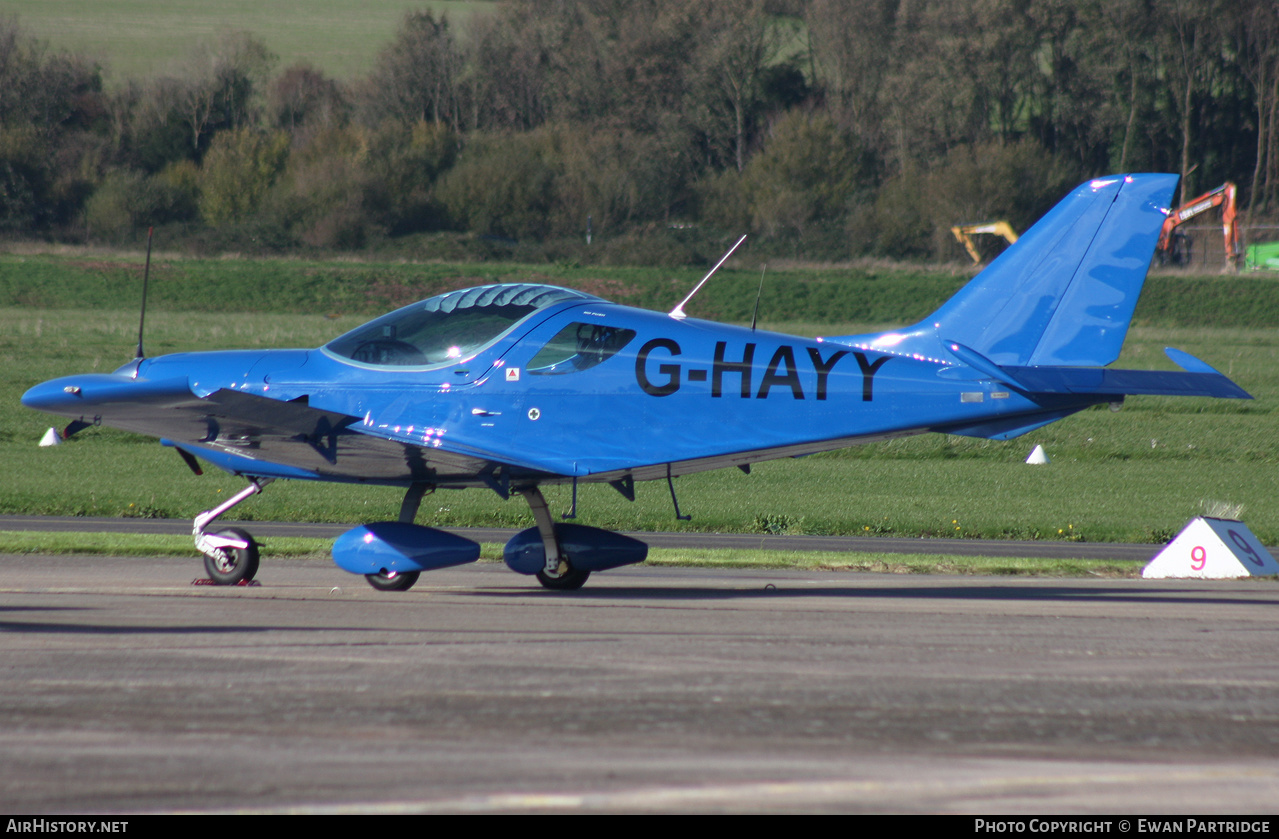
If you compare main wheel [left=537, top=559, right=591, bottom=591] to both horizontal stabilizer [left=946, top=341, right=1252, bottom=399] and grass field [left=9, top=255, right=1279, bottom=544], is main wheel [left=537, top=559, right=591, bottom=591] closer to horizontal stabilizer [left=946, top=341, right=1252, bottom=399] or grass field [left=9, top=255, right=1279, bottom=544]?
horizontal stabilizer [left=946, top=341, right=1252, bottom=399]

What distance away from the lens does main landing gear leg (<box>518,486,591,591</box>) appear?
11.0m

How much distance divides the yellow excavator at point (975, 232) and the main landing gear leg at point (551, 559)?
52711 mm

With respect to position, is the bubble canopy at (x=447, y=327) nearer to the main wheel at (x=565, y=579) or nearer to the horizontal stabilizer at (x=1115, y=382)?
the main wheel at (x=565, y=579)

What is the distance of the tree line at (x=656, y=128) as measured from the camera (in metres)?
68.1

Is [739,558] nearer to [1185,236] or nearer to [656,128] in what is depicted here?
[1185,236]

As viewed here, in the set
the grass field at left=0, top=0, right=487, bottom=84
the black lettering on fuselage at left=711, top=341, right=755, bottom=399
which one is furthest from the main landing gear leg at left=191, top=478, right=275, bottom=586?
the grass field at left=0, top=0, right=487, bottom=84

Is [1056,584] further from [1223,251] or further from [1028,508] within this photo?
[1223,251]

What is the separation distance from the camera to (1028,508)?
20.9m

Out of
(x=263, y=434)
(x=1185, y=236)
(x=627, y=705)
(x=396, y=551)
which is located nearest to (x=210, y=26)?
(x=1185, y=236)

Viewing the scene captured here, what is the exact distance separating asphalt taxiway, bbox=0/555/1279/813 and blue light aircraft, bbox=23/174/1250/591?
124cm

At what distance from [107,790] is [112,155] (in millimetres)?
76976

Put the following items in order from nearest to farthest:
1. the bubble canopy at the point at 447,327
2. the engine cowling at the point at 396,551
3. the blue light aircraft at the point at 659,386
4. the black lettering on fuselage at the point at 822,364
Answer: the blue light aircraft at the point at 659,386 < the black lettering on fuselage at the point at 822,364 < the engine cowling at the point at 396,551 < the bubble canopy at the point at 447,327

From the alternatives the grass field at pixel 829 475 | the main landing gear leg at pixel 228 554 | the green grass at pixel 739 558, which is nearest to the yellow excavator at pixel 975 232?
the grass field at pixel 829 475
